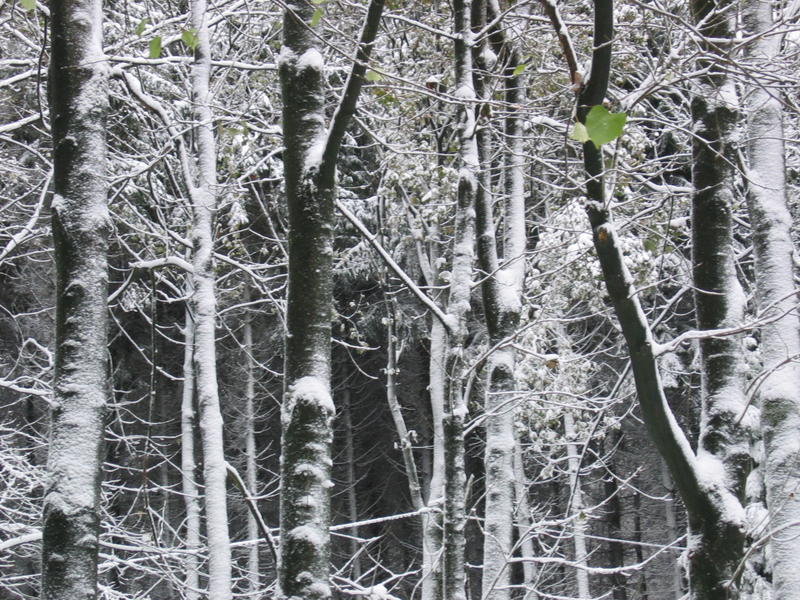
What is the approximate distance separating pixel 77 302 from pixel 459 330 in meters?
2.73

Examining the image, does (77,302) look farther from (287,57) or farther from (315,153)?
(287,57)

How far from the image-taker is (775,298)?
4.05 meters

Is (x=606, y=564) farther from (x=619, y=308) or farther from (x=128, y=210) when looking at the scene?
(x=619, y=308)

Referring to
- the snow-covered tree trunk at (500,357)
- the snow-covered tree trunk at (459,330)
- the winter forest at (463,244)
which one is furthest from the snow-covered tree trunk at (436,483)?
the snow-covered tree trunk at (459,330)

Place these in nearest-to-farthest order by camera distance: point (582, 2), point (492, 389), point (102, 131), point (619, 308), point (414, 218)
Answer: point (102, 131), point (619, 308), point (492, 389), point (582, 2), point (414, 218)

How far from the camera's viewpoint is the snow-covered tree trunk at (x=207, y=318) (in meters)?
6.04

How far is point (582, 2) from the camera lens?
18.7 ft

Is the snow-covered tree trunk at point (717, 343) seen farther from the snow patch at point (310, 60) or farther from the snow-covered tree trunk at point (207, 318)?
the snow-covered tree trunk at point (207, 318)

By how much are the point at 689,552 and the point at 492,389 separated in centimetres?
245

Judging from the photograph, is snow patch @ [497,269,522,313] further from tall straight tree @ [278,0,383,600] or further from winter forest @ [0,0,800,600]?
tall straight tree @ [278,0,383,600]

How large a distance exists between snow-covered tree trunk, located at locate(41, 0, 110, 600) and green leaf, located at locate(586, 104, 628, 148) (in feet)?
5.26

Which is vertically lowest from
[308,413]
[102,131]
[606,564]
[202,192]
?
[606,564]

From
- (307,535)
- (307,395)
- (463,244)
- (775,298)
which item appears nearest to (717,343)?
(775,298)

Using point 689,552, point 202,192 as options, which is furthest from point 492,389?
point 202,192
